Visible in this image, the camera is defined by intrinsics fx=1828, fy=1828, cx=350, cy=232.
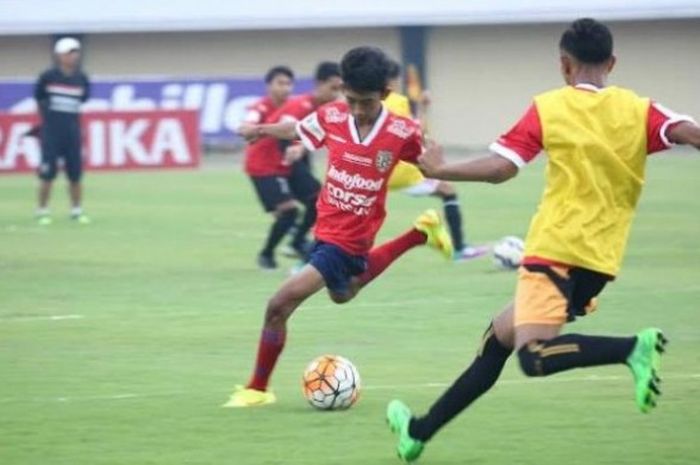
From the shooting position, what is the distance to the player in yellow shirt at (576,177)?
7.86m

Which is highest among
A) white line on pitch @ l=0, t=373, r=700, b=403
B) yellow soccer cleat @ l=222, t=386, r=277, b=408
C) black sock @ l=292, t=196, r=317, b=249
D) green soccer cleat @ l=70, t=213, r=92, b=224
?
yellow soccer cleat @ l=222, t=386, r=277, b=408

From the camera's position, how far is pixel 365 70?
32.5 feet

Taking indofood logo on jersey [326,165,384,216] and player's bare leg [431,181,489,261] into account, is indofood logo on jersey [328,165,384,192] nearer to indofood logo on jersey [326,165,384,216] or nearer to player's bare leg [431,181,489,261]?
indofood logo on jersey [326,165,384,216]

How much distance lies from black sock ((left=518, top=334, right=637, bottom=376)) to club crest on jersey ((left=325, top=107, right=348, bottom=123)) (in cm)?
297

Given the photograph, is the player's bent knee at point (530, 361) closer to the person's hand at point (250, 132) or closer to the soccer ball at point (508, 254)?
the person's hand at point (250, 132)

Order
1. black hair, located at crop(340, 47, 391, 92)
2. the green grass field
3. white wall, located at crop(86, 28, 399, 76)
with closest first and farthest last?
1. the green grass field
2. black hair, located at crop(340, 47, 391, 92)
3. white wall, located at crop(86, 28, 399, 76)

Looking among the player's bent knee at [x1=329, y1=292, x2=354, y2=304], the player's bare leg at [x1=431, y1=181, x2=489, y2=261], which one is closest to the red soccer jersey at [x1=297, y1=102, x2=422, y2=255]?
the player's bent knee at [x1=329, y1=292, x2=354, y2=304]

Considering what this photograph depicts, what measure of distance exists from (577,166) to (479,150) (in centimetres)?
3214

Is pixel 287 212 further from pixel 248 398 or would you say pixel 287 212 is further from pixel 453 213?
pixel 248 398

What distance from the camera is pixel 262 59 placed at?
41812 mm

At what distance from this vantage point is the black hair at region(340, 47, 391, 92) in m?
9.91

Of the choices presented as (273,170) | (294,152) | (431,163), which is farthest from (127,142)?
(431,163)

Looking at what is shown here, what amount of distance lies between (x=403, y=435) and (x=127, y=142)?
23890 mm

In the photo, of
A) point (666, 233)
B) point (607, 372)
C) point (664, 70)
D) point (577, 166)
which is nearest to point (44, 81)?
point (666, 233)
